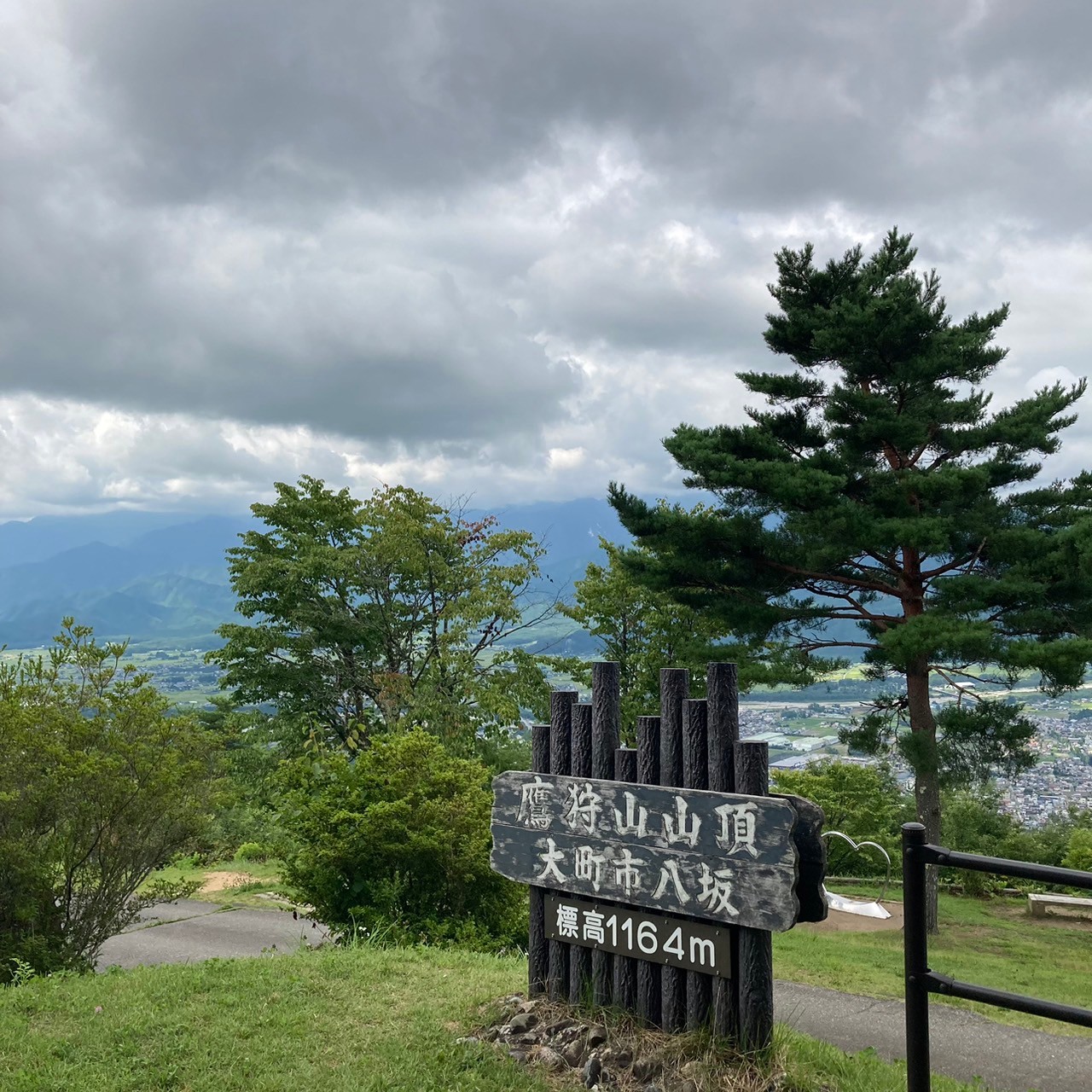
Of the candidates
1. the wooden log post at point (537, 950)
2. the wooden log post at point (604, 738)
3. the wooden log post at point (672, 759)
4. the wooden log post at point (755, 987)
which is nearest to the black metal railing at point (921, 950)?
the wooden log post at point (755, 987)

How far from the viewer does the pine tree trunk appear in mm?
13672

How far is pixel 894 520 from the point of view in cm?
1284

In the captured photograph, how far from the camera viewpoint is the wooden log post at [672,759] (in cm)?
427

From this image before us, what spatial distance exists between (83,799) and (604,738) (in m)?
5.19

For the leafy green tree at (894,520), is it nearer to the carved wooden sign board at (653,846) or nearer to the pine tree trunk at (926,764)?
the pine tree trunk at (926,764)

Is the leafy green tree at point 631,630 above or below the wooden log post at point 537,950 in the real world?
above

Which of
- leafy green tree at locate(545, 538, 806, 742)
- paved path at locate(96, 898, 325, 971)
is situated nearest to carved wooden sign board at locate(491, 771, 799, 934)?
paved path at locate(96, 898, 325, 971)

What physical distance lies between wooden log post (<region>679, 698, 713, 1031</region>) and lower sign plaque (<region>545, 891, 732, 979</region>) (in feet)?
0.32

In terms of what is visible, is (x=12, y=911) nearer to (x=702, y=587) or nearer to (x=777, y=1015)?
Answer: (x=777, y=1015)

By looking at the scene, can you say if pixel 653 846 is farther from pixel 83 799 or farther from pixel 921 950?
pixel 83 799

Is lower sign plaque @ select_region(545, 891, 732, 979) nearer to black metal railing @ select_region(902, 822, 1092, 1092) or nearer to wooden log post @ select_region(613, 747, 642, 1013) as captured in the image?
wooden log post @ select_region(613, 747, 642, 1013)

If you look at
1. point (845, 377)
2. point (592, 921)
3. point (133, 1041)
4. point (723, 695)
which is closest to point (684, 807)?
point (723, 695)

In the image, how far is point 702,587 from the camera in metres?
14.8

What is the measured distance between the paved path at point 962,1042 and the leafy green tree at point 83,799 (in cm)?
558
